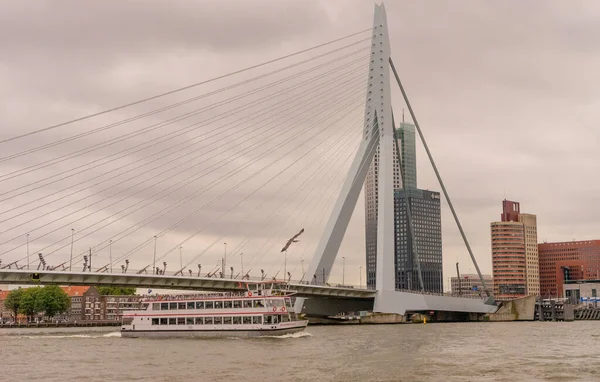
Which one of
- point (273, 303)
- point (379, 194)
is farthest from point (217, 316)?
point (379, 194)

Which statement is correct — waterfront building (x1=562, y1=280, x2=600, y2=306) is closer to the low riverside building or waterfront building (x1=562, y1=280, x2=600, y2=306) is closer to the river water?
the low riverside building

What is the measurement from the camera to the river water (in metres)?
30.4

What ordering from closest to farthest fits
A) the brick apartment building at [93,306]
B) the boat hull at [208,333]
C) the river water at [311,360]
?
the river water at [311,360]
the boat hull at [208,333]
the brick apartment building at [93,306]

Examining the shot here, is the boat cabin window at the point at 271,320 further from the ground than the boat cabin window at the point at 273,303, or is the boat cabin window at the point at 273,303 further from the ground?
the boat cabin window at the point at 273,303

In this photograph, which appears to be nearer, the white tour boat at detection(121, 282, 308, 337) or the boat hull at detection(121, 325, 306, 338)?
the boat hull at detection(121, 325, 306, 338)

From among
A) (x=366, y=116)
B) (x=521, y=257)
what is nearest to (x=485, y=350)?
(x=366, y=116)

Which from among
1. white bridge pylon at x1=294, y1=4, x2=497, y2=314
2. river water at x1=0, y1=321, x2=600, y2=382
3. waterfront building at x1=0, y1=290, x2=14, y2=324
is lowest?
waterfront building at x1=0, y1=290, x2=14, y2=324

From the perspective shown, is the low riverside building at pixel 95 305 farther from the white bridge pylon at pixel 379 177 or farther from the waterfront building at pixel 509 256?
the waterfront building at pixel 509 256

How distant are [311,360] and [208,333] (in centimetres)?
2032

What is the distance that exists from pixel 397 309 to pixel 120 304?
296ft

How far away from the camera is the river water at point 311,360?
30.4m

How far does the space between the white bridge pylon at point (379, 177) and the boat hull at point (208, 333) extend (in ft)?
45.2

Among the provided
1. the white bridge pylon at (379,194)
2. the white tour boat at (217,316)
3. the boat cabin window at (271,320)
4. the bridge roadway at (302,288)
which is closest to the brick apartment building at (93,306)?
the bridge roadway at (302,288)


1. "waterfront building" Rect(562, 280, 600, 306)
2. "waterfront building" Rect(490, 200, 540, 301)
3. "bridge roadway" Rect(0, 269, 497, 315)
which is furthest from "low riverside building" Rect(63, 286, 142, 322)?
"waterfront building" Rect(490, 200, 540, 301)
